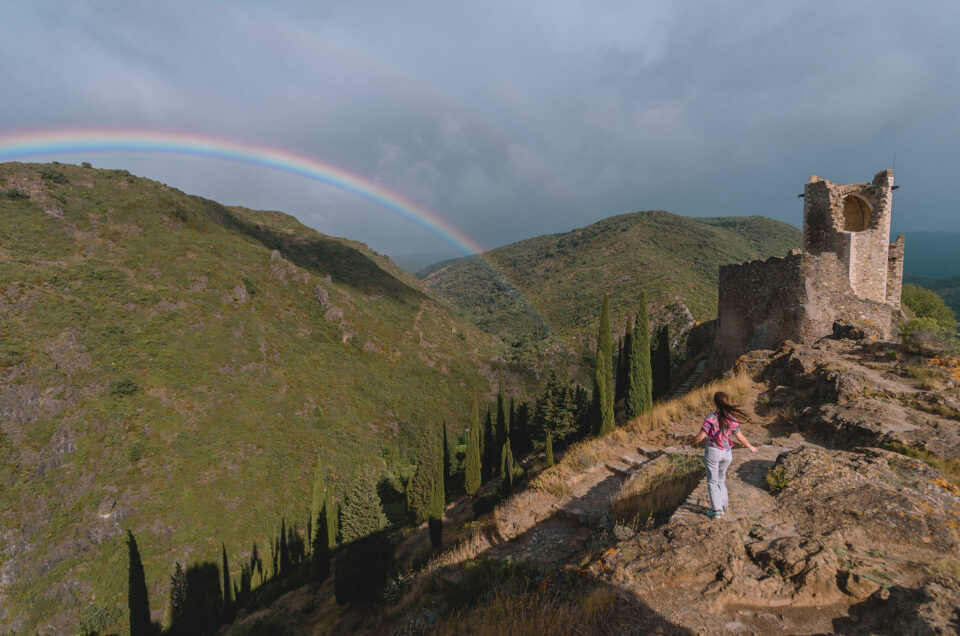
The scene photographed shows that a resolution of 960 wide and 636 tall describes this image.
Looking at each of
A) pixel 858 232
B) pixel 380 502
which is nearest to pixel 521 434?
pixel 380 502

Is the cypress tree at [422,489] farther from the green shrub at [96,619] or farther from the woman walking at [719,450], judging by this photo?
the woman walking at [719,450]

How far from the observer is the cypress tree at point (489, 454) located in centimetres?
3288

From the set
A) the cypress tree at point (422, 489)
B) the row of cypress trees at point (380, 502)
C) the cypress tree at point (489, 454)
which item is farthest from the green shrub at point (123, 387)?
the cypress tree at point (489, 454)

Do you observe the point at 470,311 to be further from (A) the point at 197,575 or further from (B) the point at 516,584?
(B) the point at 516,584

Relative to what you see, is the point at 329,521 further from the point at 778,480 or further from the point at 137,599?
the point at 778,480

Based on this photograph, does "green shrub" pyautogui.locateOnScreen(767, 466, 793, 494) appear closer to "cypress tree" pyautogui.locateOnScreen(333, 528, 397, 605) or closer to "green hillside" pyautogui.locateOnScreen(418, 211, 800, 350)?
"cypress tree" pyautogui.locateOnScreen(333, 528, 397, 605)

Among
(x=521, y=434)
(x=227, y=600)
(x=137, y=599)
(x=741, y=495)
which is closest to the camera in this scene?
(x=741, y=495)

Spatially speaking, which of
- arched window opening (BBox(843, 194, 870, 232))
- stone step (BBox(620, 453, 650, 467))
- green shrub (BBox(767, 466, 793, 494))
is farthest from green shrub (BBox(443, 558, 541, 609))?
arched window opening (BBox(843, 194, 870, 232))

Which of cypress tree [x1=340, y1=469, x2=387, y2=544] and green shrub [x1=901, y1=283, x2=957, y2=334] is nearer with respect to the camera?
green shrub [x1=901, y1=283, x2=957, y2=334]

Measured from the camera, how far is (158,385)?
35500mm

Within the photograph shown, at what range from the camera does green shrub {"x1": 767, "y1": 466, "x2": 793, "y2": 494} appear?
531 centimetres

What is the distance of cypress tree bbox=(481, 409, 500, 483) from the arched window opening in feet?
87.1

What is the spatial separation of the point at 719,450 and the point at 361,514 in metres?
25.5

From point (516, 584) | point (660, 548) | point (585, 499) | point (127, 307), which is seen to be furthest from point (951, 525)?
point (127, 307)
